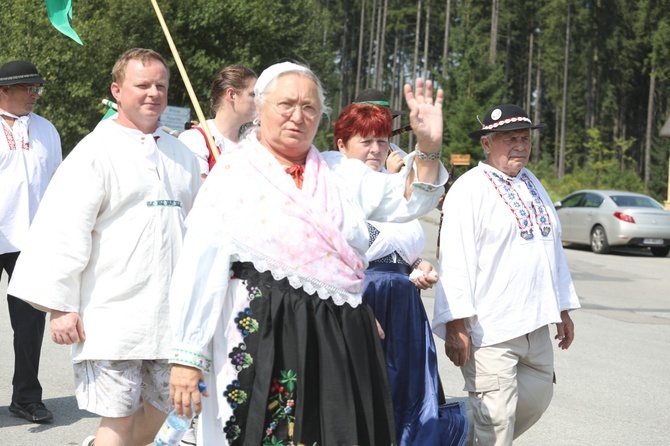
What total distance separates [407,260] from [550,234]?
729mm

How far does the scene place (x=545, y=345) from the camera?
183 inches

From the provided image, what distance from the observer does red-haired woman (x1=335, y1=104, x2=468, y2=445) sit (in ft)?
14.8

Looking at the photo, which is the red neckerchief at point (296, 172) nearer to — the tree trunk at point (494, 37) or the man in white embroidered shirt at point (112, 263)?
the man in white embroidered shirt at point (112, 263)

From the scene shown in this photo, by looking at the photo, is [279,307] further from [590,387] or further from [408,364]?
[590,387]

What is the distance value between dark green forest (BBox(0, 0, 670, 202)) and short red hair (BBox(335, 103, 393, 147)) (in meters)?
0.49

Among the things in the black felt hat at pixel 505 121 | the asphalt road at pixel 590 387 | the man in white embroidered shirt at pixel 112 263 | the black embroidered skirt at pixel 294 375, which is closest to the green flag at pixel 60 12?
the man in white embroidered shirt at pixel 112 263

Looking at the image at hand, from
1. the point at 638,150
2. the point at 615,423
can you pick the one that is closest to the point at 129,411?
the point at 615,423

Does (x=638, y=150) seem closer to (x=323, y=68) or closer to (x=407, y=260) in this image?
(x=323, y=68)

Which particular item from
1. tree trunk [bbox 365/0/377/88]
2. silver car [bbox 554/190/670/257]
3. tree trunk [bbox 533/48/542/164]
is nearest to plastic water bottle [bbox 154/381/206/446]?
silver car [bbox 554/190/670/257]

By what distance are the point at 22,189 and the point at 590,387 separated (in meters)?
4.59

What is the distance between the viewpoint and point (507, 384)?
4.46 metres

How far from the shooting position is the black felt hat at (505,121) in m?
4.68

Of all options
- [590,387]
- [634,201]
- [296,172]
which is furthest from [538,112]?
[296,172]

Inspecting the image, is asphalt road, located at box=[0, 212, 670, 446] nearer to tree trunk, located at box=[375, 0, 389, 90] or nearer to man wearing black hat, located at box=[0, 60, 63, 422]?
man wearing black hat, located at box=[0, 60, 63, 422]
